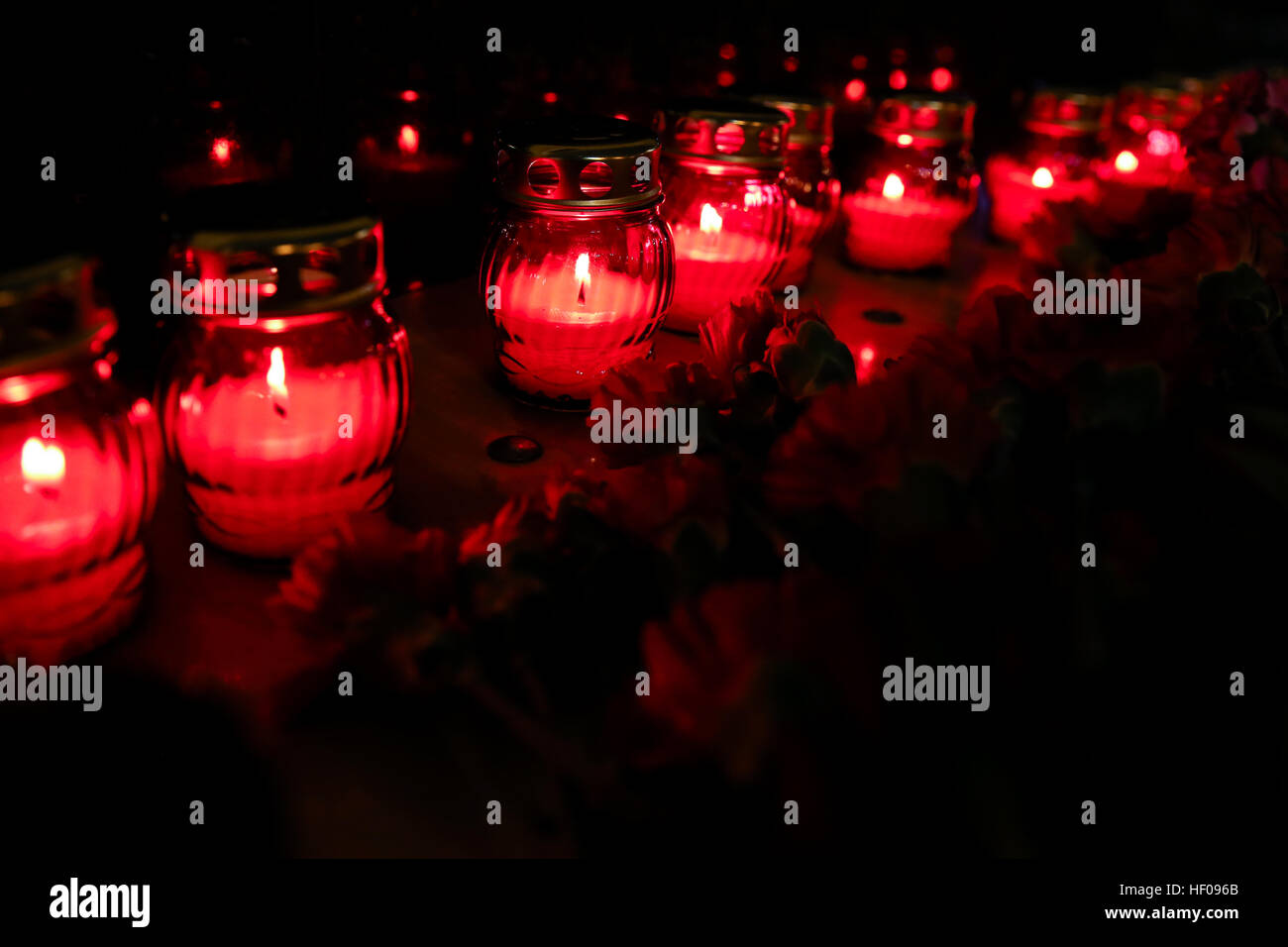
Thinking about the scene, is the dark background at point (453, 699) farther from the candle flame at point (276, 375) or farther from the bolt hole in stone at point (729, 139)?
the bolt hole in stone at point (729, 139)

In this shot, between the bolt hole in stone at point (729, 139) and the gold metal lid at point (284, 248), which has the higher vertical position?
the bolt hole in stone at point (729, 139)

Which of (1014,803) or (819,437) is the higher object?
(819,437)

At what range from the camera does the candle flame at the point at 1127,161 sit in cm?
161

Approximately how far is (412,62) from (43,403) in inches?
28.2

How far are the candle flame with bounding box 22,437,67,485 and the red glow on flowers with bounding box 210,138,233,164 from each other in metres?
0.45

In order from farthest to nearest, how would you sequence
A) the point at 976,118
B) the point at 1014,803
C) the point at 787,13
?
the point at 976,118 < the point at 787,13 < the point at 1014,803

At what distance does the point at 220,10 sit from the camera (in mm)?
848

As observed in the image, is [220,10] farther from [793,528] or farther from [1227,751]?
[1227,751]

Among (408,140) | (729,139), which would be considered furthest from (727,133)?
(408,140)

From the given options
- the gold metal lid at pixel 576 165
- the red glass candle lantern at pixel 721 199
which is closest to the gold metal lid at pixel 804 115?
the red glass candle lantern at pixel 721 199

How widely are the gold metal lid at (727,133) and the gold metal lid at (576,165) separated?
190 mm

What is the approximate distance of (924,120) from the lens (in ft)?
4.23

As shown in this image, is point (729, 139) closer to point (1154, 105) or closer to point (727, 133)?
point (727, 133)
